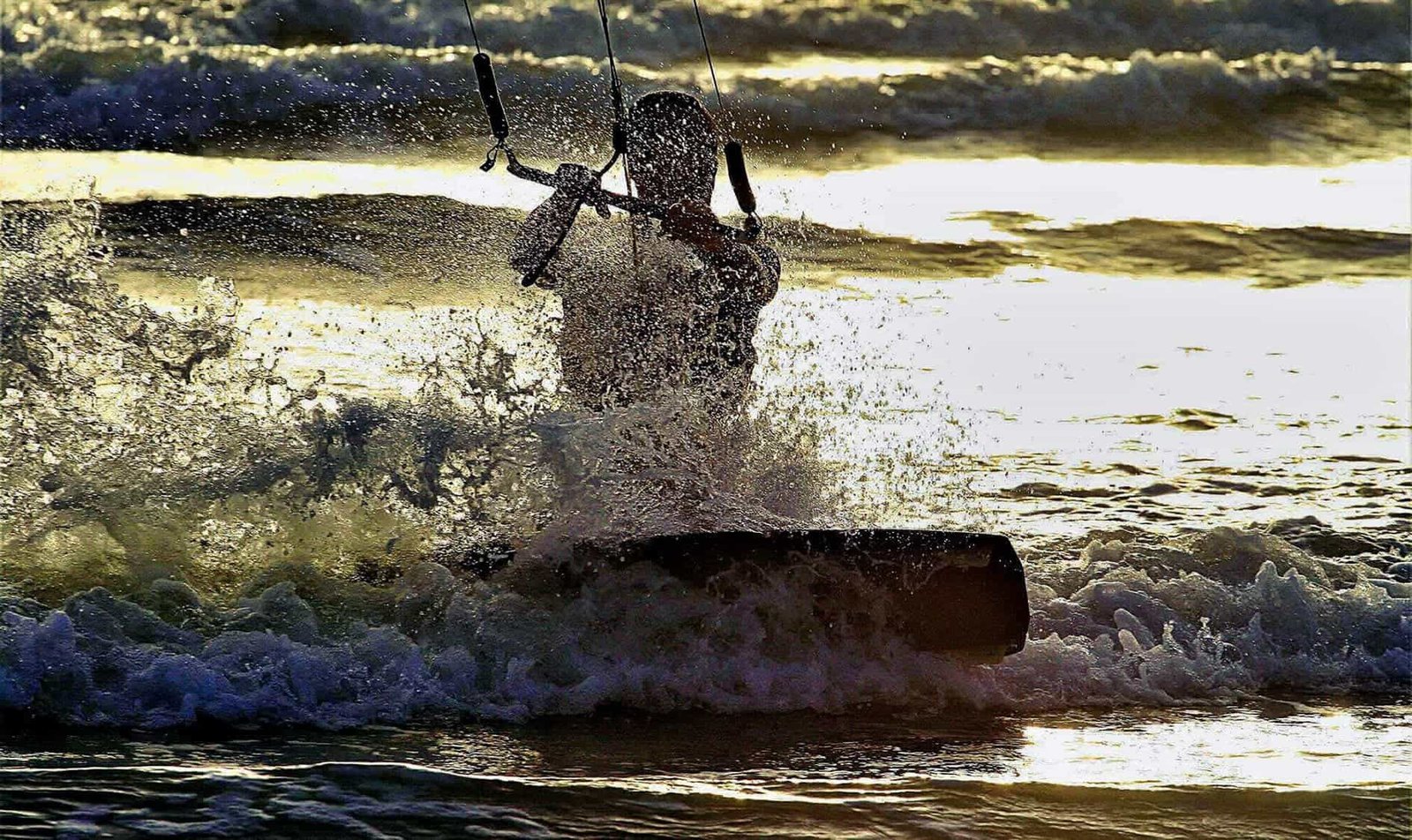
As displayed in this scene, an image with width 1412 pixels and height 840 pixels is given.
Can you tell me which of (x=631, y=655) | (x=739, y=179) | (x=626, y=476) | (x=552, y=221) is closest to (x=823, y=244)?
(x=739, y=179)

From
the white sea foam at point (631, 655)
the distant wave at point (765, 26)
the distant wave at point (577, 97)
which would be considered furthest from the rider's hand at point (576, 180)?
the distant wave at point (765, 26)

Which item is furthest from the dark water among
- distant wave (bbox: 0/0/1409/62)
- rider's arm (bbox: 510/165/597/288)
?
distant wave (bbox: 0/0/1409/62)

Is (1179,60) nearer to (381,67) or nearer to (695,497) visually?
(381,67)

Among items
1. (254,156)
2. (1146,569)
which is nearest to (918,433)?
(1146,569)

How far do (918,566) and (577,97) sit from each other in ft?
27.5

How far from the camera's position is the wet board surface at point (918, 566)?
19.2ft

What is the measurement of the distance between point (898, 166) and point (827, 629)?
8519mm

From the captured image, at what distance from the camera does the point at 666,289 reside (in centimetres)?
671

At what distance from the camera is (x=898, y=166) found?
45.4 ft

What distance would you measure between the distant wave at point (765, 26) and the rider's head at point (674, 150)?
7420 millimetres

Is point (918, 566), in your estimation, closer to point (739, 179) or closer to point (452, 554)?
point (452, 554)

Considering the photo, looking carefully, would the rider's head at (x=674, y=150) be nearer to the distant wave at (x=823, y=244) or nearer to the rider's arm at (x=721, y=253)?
the rider's arm at (x=721, y=253)

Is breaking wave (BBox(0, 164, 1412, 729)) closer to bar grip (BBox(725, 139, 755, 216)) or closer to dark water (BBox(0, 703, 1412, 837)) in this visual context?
dark water (BBox(0, 703, 1412, 837))

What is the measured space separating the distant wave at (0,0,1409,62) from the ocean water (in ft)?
0.31
